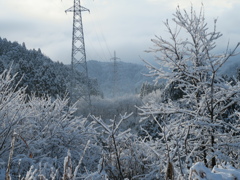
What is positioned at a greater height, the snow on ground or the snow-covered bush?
the snow on ground

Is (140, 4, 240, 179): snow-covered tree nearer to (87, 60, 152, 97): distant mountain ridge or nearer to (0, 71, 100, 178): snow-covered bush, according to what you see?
(0, 71, 100, 178): snow-covered bush

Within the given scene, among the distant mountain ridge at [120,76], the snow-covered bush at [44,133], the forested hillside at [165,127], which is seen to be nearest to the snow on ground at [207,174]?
the forested hillside at [165,127]

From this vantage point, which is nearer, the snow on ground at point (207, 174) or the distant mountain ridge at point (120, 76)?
the snow on ground at point (207, 174)

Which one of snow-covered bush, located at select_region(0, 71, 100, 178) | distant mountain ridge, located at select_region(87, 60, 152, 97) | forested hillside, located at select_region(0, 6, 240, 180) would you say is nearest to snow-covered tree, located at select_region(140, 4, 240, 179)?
forested hillside, located at select_region(0, 6, 240, 180)

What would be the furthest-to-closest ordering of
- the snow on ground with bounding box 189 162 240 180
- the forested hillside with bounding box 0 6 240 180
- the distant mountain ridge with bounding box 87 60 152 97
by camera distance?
the distant mountain ridge with bounding box 87 60 152 97
the forested hillside with bounding box 0 6 240 180
the snow on ground with bounding box 189 162 240 180

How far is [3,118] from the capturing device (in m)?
5.70

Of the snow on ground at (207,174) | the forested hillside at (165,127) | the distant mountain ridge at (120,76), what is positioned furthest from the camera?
the distant mountain ridge at (120,76)

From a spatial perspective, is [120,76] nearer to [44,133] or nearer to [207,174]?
[44,133]

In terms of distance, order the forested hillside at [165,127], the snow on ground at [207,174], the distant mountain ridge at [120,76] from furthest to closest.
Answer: the distant mountain ridge at [120,76], the forested hillside at [165,127], the snow on ground at [207,174]

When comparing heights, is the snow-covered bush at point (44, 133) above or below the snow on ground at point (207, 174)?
below

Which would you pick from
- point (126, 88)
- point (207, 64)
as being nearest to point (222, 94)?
point (207, 64)

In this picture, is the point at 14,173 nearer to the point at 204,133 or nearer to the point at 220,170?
the point at 204,133

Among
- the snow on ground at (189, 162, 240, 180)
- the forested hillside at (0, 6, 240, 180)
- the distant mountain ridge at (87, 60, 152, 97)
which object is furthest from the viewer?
the distant mountain ridge at (87, 60, 152, 97)

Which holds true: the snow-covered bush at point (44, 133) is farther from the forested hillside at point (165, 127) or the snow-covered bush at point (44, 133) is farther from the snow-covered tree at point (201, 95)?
the snow-covered tree at point (201, 95)
